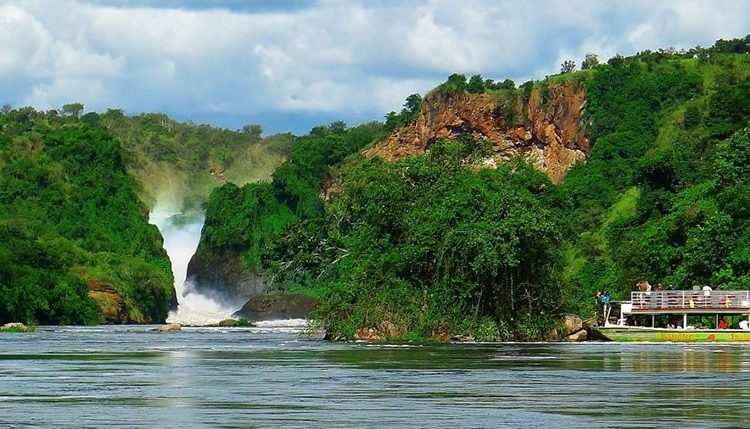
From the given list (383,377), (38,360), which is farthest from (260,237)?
(383,377)

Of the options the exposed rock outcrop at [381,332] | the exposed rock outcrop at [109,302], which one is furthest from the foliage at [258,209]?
the exposed rock outcrop at [381,332]

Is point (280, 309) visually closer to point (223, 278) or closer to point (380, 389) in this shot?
point (223, 278)

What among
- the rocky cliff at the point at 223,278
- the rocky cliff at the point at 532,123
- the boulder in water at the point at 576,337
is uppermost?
the rocky cliff at the point at 532,123

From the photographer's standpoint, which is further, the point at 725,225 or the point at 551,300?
the point at 725,225

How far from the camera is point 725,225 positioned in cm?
7894

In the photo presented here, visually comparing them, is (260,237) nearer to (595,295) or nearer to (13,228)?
(13,228)

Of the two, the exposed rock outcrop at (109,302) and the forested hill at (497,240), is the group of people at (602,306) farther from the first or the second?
the exposed rock outcrop at (109,302)

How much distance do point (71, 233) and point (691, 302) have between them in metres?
105

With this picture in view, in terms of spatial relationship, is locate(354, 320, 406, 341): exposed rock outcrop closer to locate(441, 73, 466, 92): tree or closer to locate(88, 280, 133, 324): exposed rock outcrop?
locate(88, 280, 133, 324): exposed rock outcrop

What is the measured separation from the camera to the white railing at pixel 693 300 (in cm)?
7344

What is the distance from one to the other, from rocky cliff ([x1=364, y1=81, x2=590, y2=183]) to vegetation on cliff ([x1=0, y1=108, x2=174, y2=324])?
3616 cm

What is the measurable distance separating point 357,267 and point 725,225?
21891 mm

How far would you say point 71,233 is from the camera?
168 meters

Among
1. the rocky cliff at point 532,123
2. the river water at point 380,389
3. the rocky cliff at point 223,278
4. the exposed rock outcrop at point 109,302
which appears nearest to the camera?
the river water at point 380,389
